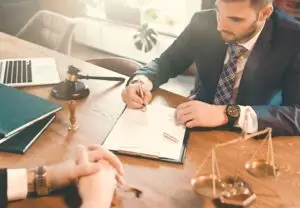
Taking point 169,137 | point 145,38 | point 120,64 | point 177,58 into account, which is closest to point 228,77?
point 177,58

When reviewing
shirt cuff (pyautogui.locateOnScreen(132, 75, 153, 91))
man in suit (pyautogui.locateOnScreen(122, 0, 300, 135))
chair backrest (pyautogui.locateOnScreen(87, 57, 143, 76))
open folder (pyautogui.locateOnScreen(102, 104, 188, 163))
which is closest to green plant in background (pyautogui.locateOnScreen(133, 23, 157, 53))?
chair backrest (pyautogui.locateOnScreen(87, 57, 143, 76))

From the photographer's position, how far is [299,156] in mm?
1317

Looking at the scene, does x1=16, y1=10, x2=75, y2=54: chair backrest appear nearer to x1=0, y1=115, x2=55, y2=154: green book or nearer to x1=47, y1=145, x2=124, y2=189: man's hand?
x1=0, y1=115, x2=55, y2=154: green book

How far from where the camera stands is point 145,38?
375 cm

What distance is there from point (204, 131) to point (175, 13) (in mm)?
2452

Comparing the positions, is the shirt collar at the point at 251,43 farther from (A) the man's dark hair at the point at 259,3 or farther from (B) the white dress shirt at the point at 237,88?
(A) the man's dark hair at the point at 259,3

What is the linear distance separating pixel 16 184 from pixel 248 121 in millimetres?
809

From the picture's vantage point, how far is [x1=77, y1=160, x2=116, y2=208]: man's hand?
104 centimetres

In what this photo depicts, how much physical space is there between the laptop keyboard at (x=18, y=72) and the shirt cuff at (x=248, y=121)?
2.98ft

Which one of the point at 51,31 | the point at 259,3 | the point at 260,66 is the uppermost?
the point at 259,3

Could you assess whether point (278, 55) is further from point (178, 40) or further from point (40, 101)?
point (40, 101)

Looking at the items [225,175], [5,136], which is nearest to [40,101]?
[5,136]

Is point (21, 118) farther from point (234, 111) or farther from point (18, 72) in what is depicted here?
point (234, 111)

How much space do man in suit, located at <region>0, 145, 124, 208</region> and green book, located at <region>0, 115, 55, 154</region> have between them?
0.54 ft
